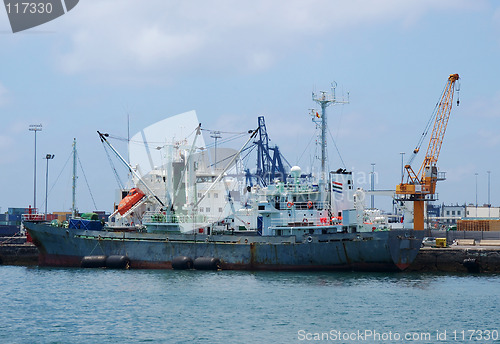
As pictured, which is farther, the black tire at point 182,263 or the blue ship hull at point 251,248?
the black tire at point 182,263

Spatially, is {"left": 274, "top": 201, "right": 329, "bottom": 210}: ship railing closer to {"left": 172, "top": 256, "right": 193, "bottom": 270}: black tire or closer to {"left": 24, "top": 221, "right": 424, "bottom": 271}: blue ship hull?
{"left": 24, "top": 221, "right": 424, "bottom": 271}: blue ship hull

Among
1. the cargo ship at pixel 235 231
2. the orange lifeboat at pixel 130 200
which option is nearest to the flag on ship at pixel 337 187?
the cargo ship at pixel 235 231

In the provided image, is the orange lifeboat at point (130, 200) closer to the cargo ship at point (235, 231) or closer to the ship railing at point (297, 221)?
the cargo ship at point (235, 231)

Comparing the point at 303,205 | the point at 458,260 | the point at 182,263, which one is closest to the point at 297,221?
the point at 303,205

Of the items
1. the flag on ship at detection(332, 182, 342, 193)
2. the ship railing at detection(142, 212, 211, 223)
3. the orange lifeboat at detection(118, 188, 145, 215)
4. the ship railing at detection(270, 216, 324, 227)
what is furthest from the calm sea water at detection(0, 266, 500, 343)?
the orange lifeboat at detection(118, 188, 145, 215)

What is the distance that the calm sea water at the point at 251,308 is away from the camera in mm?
32031

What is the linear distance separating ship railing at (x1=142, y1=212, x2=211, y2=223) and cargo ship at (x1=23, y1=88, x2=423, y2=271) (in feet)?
0.28

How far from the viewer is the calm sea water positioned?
3203 cm

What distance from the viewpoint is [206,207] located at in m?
64.7

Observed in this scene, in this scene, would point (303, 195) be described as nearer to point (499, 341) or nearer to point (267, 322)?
point (267, 322)

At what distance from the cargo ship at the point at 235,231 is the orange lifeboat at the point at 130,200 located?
9 cm

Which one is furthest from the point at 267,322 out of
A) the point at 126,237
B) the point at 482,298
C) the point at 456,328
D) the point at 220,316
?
the point at 126,237

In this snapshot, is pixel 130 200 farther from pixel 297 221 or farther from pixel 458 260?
pixel 458 260

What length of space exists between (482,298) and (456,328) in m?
8.77
